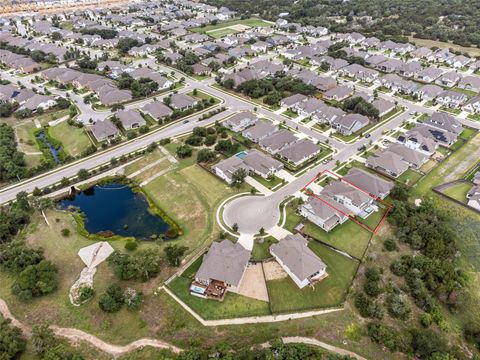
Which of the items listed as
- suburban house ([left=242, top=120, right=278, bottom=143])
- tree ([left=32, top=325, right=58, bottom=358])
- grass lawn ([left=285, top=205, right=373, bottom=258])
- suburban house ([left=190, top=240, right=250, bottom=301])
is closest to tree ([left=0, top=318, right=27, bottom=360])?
tree ([left=32, top=325, right=58, bottom=358])

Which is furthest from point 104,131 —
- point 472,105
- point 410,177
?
point 472,105

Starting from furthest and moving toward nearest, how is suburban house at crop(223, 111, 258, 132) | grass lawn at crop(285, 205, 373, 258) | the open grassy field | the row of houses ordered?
1. the open grassy field
2. suburban house at crop(223, 111, 258, 132)
3. the row of houses
4. grass lawn at crop(285, 205, 373, 258)

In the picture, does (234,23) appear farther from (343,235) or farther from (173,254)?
(173,254)

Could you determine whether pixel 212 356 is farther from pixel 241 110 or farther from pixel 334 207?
pixel 241 110

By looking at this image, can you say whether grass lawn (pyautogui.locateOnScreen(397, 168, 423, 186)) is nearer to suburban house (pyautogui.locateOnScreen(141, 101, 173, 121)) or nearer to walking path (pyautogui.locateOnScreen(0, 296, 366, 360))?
walking path (pyautogui.locateOnScreen(0, 296, 366, 360))

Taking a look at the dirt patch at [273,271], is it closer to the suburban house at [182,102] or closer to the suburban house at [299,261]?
the suburban house at [299,261]

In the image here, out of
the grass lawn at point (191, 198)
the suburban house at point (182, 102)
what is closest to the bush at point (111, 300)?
the grass lawn at point (191, 198)
